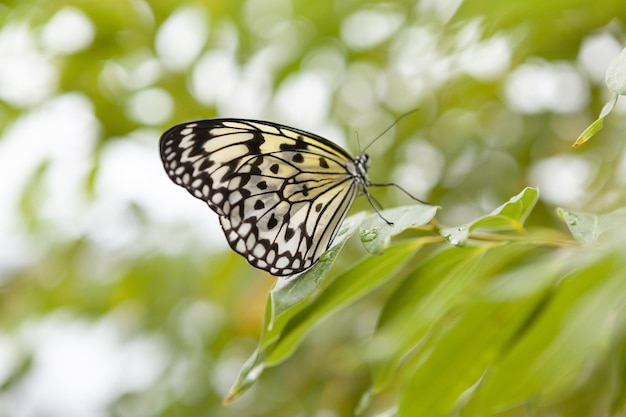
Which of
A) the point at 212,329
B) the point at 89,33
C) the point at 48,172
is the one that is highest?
the point at 89,33

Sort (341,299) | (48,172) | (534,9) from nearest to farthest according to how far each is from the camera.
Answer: (341,299), (534,9), (48,172)

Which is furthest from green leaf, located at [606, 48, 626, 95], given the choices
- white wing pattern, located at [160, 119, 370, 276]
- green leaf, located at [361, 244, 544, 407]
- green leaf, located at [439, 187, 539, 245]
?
white wing pattern, located at [160, 119, 370, 276]

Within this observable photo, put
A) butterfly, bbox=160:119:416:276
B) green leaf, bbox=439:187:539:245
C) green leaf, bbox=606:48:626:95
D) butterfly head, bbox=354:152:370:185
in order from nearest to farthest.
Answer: green leaf, bbox=606:48:626:95
green leaf, bbox=439:187:539:245
butterfly, bbox=160:119:416:276
butterfly head, bbox=354:152:370:185

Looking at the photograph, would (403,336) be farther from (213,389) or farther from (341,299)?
(213,389)

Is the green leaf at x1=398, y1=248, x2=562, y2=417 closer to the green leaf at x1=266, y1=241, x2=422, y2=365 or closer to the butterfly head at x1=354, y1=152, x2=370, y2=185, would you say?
the green leaf at x1=266, y1=241, x2=422, y2=365

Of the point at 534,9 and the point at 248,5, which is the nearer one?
the point at 534,9

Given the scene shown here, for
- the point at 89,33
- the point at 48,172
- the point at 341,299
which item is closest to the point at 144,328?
the point at 48,172

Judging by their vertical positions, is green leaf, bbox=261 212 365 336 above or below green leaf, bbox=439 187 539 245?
above

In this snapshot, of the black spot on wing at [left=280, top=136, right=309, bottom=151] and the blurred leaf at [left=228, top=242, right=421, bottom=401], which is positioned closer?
the blurred leaf at [left=228, top=242, right=421, bottom=401]

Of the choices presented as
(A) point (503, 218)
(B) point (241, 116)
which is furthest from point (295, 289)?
(B) point (241, 116)
